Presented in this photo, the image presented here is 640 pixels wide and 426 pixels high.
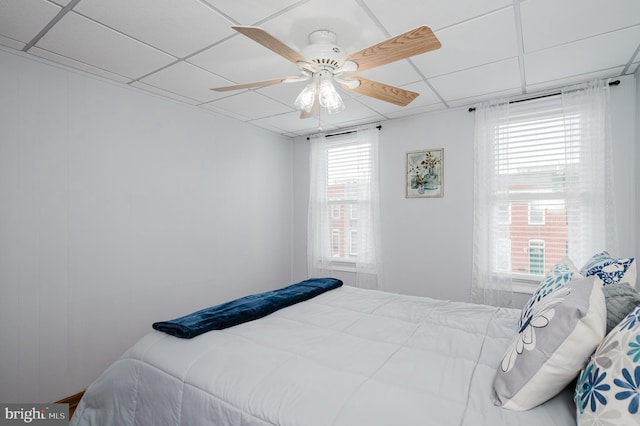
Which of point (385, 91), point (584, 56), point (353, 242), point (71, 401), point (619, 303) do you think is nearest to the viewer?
point (619, 303)

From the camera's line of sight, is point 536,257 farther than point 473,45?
Yes

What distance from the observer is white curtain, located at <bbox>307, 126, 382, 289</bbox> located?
3.79 metres

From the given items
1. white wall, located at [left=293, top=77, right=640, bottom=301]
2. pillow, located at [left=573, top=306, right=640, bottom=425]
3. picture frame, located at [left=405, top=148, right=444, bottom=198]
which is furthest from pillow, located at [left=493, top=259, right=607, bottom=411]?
picture frame, located at [left=405, top=148, right=444, bottom=198]

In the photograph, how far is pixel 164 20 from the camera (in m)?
1.78

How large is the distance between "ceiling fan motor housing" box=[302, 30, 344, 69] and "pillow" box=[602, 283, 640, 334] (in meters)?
1.70

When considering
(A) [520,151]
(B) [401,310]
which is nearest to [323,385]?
(B) [401,310]

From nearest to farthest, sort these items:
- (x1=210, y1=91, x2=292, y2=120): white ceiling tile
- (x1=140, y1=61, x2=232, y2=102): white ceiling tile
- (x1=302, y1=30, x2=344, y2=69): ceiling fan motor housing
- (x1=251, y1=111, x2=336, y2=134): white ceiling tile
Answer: (x1=302, y1=30, x2=344, y2=69): ceiling fan motor housing < (x1=140, y1=61, x2=232, y2=102): white ceiling tile < (x1=210, y1=91, x2=292, y2=120): white ceiling tile < (x1=251, y1=111, x2=336, y2=134): white ceiling tile

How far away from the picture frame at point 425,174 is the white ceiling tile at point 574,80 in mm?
969

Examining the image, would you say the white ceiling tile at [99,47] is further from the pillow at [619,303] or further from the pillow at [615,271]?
the pillow at [615,271]

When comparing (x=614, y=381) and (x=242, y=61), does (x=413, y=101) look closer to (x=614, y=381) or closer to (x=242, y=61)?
(x=242, y=61)

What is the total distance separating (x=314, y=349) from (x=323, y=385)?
0.31m

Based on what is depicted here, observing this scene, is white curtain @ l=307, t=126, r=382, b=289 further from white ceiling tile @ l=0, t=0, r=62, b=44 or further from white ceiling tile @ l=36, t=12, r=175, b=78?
white ceiling tile @ l=0, t=0, r=62, b=44

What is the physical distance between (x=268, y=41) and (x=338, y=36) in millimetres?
639
